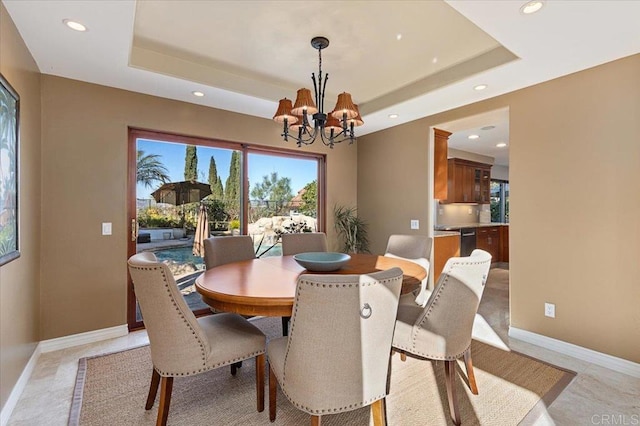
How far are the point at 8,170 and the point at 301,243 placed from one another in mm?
2320

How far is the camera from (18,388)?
6.74 feet

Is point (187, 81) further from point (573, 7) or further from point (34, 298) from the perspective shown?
point (573, 7)

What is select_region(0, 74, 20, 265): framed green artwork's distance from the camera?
1783mm

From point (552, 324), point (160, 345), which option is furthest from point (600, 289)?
point (160, 345)

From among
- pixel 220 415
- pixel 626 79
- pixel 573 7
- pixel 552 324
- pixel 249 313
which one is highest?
pixel 573 7

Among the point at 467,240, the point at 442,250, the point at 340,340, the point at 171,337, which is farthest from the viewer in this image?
the point at 467,240

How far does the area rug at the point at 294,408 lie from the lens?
6.00 feet

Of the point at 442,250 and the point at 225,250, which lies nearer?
the point at 225,250

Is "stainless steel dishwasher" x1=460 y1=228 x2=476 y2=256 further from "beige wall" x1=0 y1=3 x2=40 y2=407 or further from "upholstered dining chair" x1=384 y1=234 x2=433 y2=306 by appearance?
"beige wall" x1=0 y1=3 x2=40 y2=407

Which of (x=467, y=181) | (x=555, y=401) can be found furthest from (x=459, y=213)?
(x=555, y=401)

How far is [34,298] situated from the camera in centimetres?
257

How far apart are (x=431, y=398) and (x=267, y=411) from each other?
1.04 meters

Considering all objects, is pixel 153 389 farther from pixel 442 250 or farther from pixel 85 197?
pixel 442 250

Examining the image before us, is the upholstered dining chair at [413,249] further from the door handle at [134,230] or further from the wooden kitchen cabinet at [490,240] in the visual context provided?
the wooden kitchen cabinet at [490,240]
